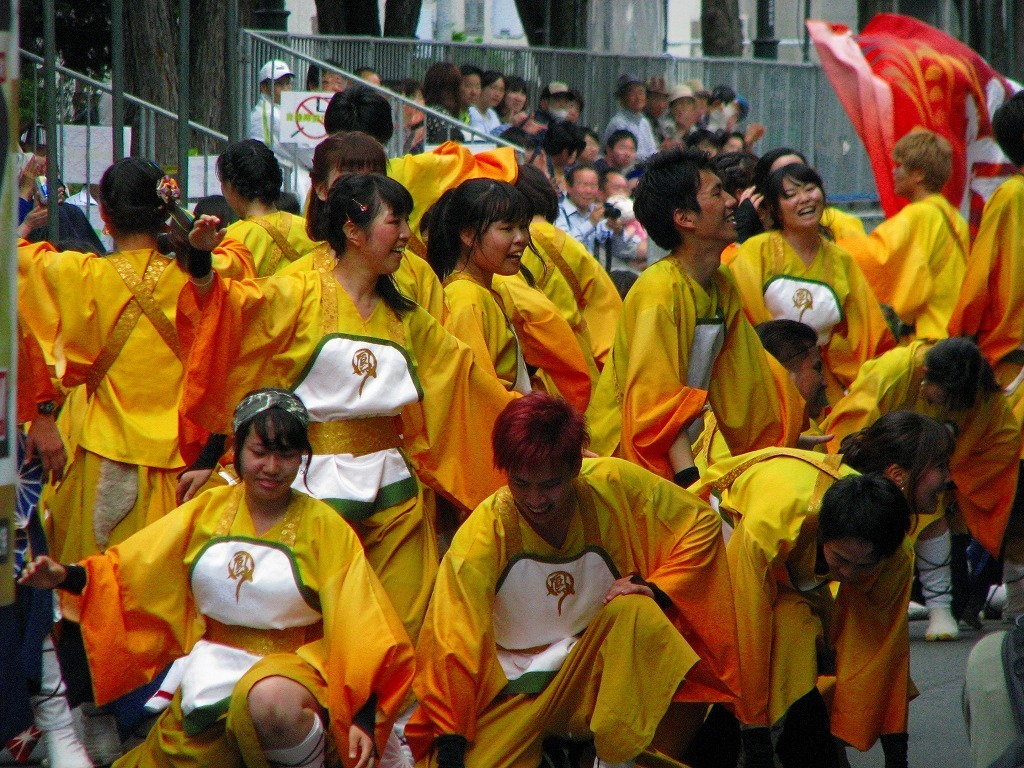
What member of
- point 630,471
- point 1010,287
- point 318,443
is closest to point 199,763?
point 318,443

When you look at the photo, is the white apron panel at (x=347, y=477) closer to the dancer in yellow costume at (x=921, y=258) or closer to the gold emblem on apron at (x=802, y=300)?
the gold emblem on apron at (x=802, y=300)

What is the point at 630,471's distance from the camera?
396cm

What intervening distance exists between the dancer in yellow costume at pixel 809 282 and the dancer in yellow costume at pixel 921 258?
0.69 m

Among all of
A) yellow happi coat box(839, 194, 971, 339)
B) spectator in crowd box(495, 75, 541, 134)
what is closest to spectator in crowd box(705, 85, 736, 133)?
spectator in crowd box(495, 75, 541, 134)

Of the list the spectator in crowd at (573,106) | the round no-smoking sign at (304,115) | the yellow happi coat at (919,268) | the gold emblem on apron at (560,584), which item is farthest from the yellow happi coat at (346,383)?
the spectator in crowd at (573,106)

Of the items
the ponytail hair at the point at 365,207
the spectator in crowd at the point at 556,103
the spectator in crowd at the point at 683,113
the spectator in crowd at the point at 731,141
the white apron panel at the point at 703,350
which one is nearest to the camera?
the ponytail hair at the point at 365,207

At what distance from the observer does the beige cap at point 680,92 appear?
1207 centimetres

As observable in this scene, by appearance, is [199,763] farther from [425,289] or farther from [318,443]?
[425,289]

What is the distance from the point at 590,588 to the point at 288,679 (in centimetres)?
81

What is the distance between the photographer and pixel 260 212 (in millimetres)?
5594

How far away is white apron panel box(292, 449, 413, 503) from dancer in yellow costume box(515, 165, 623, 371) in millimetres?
1906

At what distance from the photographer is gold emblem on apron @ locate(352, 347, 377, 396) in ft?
13.6

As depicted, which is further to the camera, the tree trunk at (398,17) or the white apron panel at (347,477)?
the tree trunk at (398,17)

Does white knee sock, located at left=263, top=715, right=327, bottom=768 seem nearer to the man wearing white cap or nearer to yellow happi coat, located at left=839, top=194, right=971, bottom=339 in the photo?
yellow happi coat, located at left=839, top=194, right=971, bottom=339
